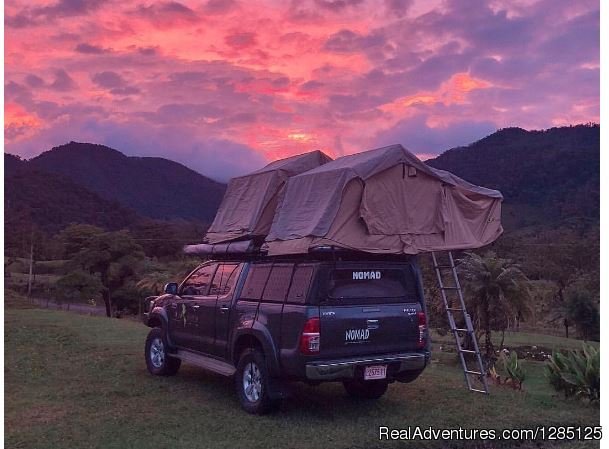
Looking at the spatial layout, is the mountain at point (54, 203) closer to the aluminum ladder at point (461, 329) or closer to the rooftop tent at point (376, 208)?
the aluminum ladder at point (461, 329)

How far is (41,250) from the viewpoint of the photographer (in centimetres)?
4344

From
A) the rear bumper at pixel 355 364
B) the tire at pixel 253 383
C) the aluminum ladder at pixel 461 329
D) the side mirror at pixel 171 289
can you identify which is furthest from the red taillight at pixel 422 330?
the side mirror at pixel 171 289

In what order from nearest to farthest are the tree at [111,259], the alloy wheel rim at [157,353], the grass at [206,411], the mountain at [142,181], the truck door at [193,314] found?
1. the grass at [206,411]
2. the truck door at [193,314]
3. the alloy wheel rim at [157,353]
4. the tree at [111,259]
5. the mountain at [142,181]

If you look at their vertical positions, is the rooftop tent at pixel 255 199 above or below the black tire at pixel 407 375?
above

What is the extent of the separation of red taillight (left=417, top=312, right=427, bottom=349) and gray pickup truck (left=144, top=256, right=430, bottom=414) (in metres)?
0.01

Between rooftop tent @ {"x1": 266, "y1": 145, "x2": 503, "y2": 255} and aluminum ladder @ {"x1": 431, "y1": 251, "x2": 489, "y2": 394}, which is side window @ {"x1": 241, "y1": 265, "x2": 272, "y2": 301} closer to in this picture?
rooftop tent @ {"x1": 266, "y1": 145, "x2": 503, "y2": 255}

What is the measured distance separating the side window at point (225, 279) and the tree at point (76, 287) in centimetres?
3160

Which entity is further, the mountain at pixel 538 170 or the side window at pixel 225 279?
the mountain at pixel 538 170

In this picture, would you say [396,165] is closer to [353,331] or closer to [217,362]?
[353,331]

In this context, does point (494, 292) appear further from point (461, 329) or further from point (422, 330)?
point (422, 330)

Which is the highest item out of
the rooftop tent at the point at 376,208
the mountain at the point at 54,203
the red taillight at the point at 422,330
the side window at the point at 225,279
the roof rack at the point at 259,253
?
the mountain at the point at 54,203

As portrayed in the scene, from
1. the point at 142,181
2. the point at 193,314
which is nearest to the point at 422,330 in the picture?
the point at 193,314

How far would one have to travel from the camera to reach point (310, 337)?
716 cm

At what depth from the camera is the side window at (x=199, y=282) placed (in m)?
9.39
